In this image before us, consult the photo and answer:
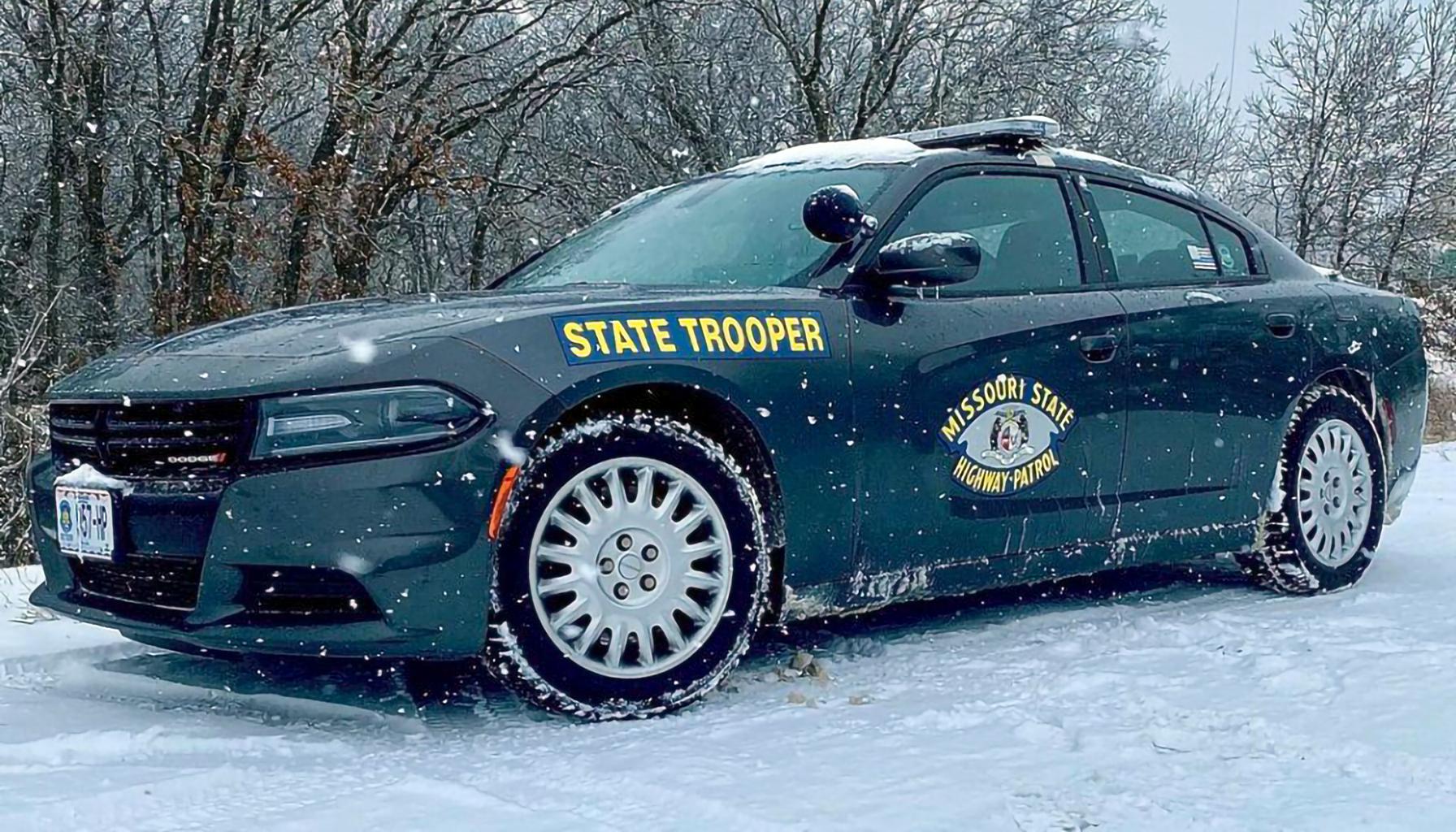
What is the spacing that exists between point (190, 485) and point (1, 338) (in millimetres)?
13513

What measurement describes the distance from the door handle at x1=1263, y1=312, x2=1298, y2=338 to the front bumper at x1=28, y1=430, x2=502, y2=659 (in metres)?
2.95

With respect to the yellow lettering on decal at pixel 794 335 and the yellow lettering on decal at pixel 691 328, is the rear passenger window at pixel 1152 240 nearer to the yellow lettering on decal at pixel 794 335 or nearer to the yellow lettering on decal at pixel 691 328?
the yellow lettering on decal at pixel 794 335

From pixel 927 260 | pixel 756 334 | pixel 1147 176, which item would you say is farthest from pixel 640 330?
pixel 1147 176

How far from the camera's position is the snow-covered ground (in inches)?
99.9

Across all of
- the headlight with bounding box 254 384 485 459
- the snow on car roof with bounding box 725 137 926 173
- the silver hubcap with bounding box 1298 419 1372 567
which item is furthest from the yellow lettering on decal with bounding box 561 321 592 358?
the silver hubcap with bounding box 1298 419 1372 567

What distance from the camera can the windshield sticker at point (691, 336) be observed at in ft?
10.7

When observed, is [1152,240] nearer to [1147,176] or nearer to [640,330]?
[1147,176]

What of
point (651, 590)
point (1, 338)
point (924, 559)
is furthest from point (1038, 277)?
point (1, 338)

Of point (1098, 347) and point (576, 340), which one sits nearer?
point (576, 340)

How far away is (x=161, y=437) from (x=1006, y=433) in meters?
2.16

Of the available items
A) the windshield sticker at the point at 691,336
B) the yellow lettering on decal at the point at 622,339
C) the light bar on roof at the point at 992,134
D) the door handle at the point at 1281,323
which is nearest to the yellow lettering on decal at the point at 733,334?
the windshield sticker at the point at 691,336

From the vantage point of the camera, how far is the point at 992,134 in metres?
4.51

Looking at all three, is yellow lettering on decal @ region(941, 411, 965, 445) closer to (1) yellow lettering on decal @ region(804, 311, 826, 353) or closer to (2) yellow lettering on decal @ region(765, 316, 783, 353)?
(1) yellow lettering on decal @ region(804, 311, 826, 353)

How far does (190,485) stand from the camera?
3.05 metres
